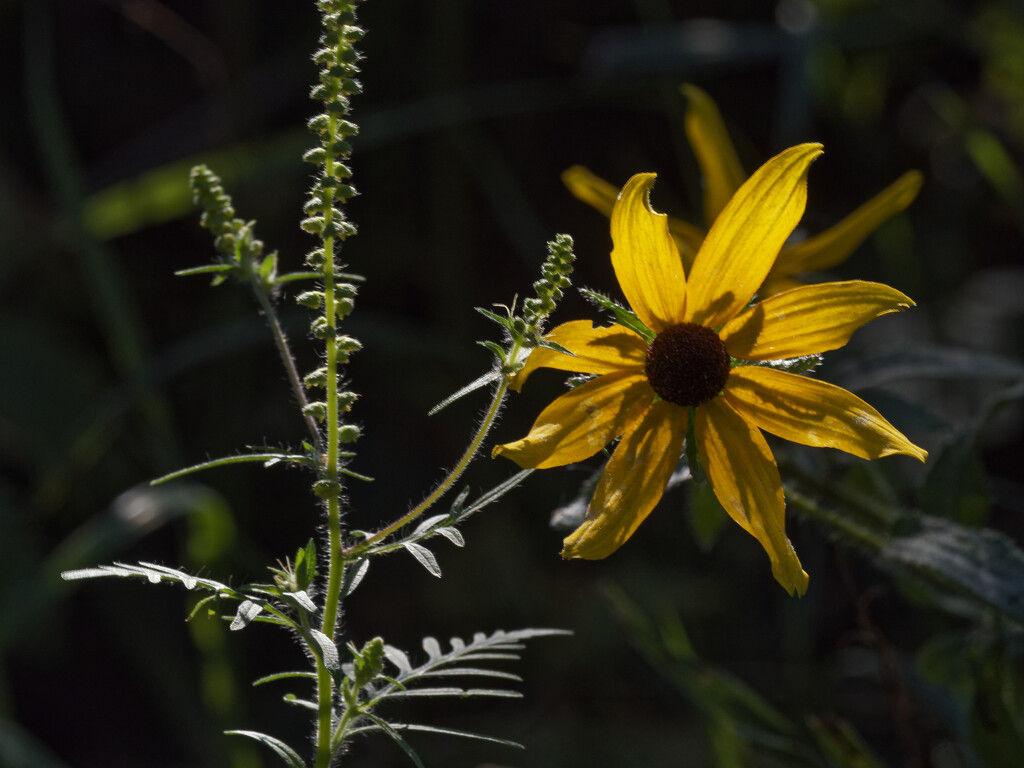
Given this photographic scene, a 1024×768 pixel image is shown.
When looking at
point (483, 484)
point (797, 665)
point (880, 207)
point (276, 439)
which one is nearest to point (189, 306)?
point (276, 439)

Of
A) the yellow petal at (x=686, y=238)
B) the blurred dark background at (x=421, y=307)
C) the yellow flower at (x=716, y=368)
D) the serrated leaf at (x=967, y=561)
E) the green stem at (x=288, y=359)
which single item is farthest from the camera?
the blurred dark background at (x=421, y=307)

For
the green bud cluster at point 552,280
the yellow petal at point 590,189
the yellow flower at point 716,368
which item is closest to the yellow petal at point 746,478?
the yellow flower at point 716,368

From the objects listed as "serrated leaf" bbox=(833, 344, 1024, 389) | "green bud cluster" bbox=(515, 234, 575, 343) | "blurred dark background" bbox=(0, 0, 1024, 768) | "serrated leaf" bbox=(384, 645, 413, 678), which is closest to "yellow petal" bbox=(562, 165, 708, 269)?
"serrated leaf" bbox=(833, 344, 1024, 389)

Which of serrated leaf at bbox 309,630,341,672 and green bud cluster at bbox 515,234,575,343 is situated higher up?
green bud cluster at bbox 515,234,575,343

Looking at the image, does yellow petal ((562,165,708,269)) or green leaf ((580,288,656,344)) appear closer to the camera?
green leaf ((580,288,656,344))

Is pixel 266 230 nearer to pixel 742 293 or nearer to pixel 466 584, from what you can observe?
pixel 466 584

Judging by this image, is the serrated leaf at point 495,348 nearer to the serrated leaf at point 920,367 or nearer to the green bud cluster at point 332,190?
the green bud cluster at point 332,190

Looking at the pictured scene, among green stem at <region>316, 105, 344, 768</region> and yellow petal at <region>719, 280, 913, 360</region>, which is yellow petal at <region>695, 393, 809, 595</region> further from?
green stem at <region>316, 105, 344, 768</region>
